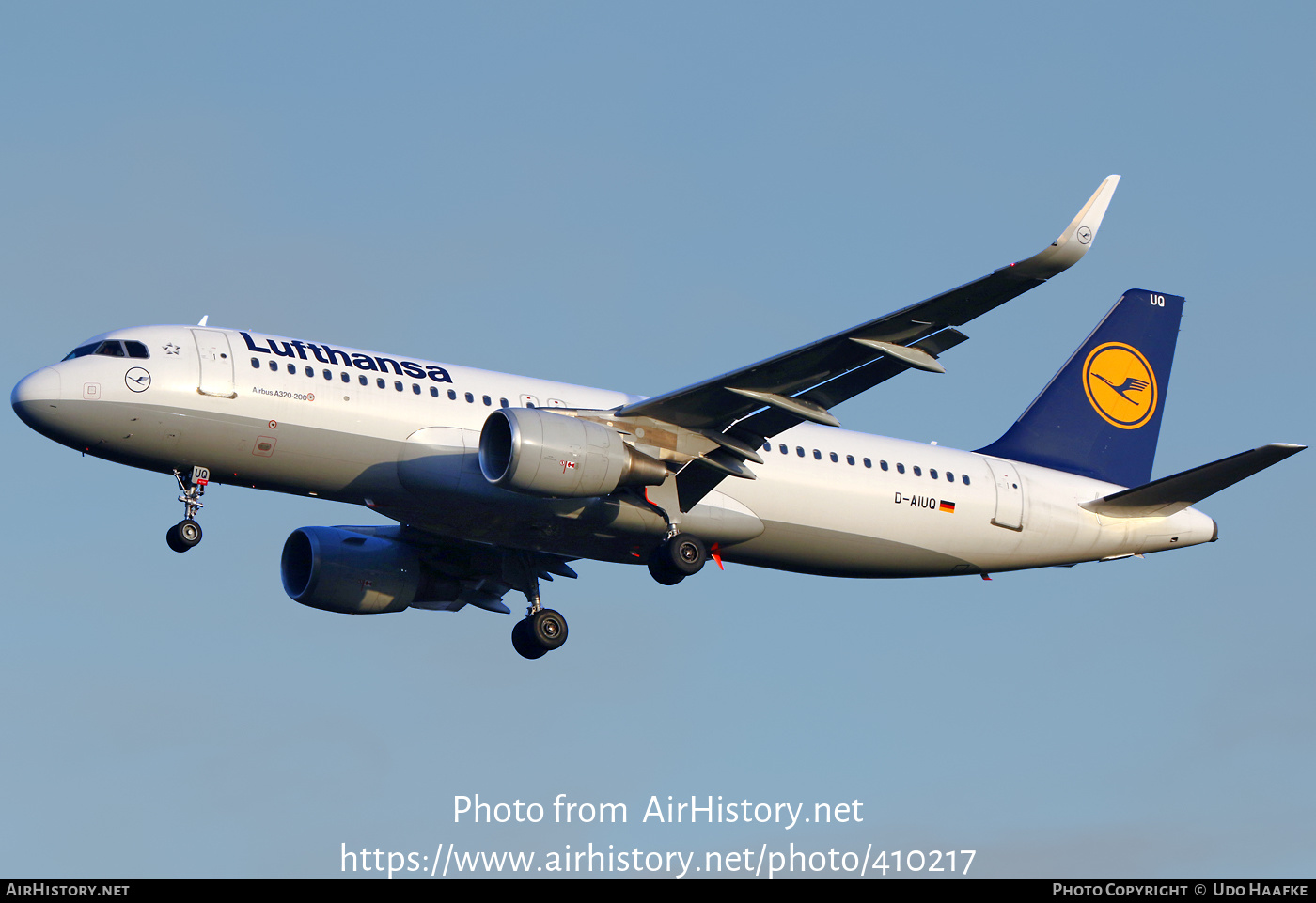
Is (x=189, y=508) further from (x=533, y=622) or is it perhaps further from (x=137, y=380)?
(x=533, y=622)

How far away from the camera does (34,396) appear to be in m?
31.3

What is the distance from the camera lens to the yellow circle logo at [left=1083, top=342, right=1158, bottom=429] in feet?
139

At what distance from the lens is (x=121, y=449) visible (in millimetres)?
31688

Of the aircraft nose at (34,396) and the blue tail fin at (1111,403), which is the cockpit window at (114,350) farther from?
the blue tail fin at (1111,403)

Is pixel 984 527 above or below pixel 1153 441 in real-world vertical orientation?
below

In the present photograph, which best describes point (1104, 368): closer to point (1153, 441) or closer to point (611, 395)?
point (1153, 441)

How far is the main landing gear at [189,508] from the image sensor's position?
32.1 meters

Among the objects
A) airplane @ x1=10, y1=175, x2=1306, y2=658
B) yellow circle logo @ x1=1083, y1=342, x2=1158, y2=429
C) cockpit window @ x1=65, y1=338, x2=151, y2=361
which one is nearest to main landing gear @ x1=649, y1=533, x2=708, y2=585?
airplane @ x1=10, y1=175, x2=1306, y2=658

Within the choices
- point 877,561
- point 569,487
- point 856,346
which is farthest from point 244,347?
point 877,561

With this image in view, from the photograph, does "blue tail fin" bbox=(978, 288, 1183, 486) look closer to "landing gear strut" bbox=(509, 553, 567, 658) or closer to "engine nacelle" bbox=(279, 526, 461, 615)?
"landing gear strut" bbox=(509, 553, 567, 658)

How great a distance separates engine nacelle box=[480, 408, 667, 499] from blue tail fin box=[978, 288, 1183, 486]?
12177mm

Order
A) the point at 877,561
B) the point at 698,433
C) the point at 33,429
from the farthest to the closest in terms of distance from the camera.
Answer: the point at 877,561 < the point at 698,433 < the point at 33,429

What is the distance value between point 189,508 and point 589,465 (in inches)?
302

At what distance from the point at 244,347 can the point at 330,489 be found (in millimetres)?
3187
